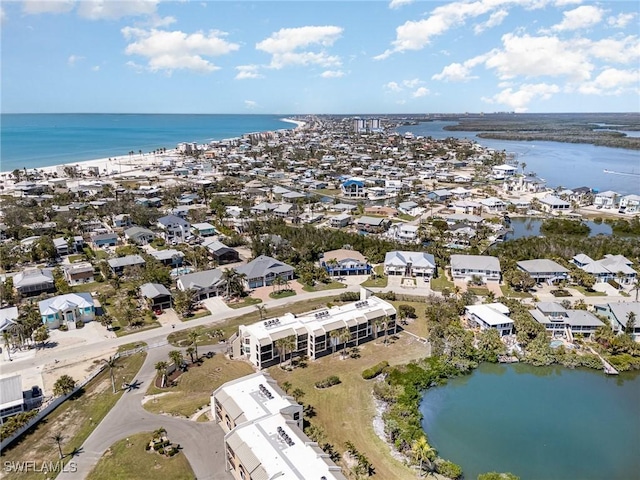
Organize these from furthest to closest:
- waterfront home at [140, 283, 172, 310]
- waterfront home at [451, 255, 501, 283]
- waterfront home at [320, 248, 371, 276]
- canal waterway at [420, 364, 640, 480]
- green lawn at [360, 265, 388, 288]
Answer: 1. waterfront home at [320, 248, 371, 276]
2. waterfront home at [451, 255, 501, 283]
3. green lawn at [360, 265, 388, 288]
4. waterfront home at [140, 283, 172, 310]
5. canal waterway at [420, 364, 640, 480]

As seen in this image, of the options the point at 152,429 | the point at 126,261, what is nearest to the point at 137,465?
the point at 152,429

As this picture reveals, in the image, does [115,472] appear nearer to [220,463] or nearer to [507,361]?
[220,463]

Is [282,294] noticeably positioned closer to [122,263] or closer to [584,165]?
[122,263]

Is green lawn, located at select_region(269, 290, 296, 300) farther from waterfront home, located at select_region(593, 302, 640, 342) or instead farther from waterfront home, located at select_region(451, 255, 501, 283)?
waterfront home, located at select_region(593, 302, 640, 342)

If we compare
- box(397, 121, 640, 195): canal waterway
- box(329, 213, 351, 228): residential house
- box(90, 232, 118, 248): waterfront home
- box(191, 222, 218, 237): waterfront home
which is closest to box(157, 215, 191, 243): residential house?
box(191, 222, 218, 237): waterfront home

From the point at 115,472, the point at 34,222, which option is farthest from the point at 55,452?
the point at 34,222

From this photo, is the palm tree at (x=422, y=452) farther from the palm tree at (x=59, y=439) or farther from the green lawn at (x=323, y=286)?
the green lawn at (x=323, y=286)

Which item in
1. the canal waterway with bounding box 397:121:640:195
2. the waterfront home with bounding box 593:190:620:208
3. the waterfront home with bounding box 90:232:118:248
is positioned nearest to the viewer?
the waterfront home with bounding box 90:232:118:248
